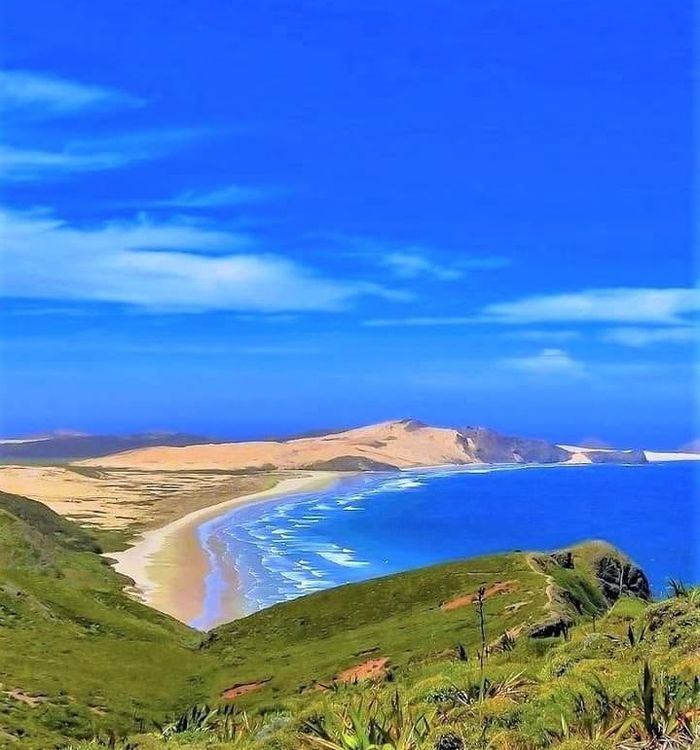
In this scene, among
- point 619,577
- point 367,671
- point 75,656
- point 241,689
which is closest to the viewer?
point 367,671

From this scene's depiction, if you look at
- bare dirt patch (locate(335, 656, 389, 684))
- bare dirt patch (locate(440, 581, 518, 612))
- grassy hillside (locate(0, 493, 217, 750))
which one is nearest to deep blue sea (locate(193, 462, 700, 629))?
grassy hillside (locate(0, 493, 217, 750))

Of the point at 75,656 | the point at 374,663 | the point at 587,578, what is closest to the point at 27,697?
the point at 75,656

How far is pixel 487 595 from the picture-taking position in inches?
1609

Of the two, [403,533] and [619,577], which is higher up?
[619,577]

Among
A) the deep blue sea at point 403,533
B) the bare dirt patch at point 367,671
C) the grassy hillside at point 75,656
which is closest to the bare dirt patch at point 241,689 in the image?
the grassy hillside at point 75,656

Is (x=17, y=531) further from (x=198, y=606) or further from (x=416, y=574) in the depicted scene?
(x=416, y=574)

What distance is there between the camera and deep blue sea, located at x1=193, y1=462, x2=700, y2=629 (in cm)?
8175

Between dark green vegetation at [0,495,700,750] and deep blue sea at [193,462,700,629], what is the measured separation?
15.6 m

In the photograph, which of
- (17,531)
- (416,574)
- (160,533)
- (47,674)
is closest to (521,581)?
(416,574)

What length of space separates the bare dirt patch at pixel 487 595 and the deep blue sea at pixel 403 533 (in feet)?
74.2

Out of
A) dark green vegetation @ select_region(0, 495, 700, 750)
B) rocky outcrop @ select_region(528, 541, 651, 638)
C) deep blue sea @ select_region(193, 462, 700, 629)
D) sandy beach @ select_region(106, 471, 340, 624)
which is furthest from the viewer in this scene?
deep blue sea @ select_region(193, 462, 700, 629)

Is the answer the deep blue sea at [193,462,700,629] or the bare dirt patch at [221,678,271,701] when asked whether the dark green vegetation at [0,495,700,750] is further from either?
the deep blue sea at [193,462,700,629]

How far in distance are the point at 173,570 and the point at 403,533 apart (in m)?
46.1

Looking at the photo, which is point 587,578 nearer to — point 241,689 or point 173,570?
point 241,689
